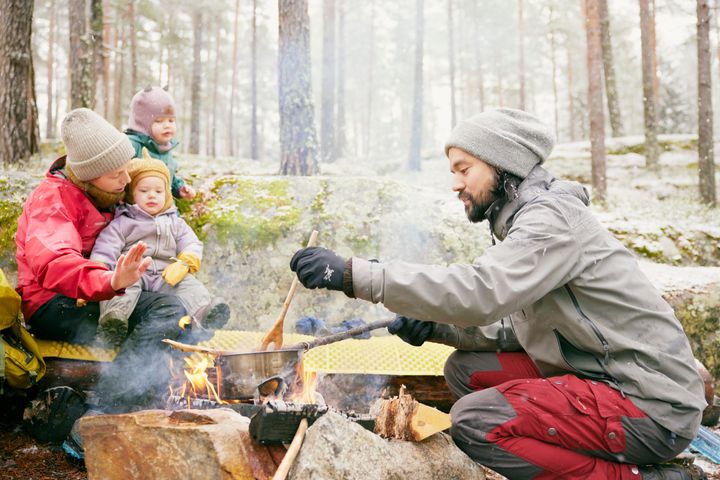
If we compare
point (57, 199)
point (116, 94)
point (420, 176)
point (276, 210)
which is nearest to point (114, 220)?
point (57, 199)

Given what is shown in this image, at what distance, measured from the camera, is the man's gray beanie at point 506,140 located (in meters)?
2.85

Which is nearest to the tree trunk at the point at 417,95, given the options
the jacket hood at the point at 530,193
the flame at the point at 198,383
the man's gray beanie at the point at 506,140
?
the man's gray beanie at the point at 506,140

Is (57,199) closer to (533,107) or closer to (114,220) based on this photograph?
(114,220)

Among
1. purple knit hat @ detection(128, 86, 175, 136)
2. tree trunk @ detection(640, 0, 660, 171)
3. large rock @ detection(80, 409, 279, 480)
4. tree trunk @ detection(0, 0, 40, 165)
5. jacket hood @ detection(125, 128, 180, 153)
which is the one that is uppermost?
tree trunk @ detection(640, 0, 660, 171)

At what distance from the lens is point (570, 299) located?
2.61 metres

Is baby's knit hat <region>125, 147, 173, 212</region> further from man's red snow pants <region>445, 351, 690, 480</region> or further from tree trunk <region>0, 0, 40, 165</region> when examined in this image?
tree trunk <region>0, 0, 40, 165</region>

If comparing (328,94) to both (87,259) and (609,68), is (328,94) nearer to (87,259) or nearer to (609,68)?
(609,68)

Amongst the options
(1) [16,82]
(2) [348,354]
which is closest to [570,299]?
(2) [348,354]

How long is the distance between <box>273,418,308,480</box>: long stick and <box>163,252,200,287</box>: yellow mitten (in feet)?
6.08

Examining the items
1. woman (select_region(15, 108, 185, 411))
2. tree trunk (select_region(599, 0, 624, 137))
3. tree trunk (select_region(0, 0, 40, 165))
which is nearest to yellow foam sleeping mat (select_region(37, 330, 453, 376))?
woman (select_region(15, 108, 185, 411))

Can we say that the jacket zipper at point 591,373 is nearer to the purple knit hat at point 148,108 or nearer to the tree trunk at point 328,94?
the purple knit hat at point 148,108

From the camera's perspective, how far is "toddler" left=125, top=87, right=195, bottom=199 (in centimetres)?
477

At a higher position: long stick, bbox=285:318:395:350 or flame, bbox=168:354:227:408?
long stick, bbox=285:318:395:350

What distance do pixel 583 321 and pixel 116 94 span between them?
71.0 ft
